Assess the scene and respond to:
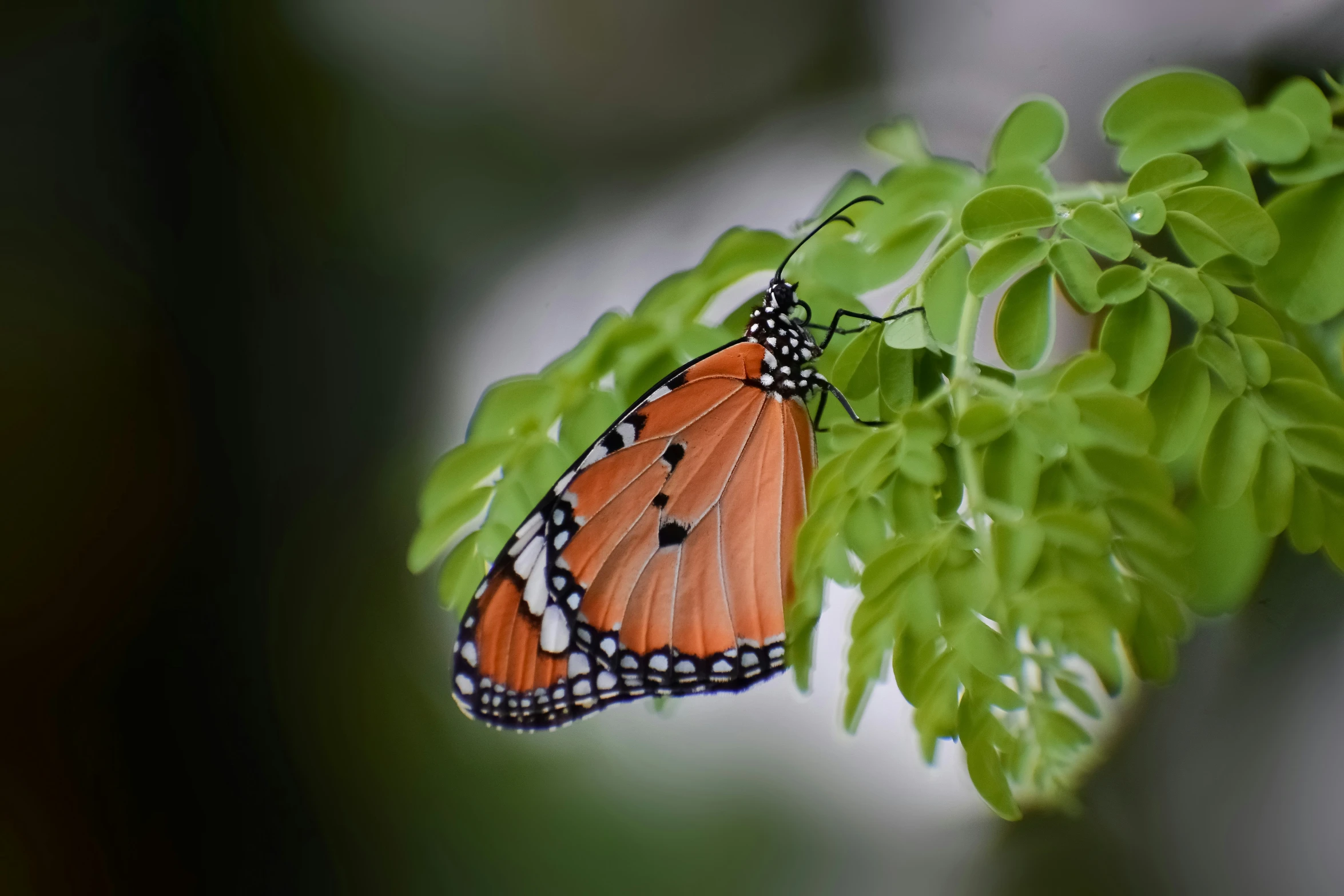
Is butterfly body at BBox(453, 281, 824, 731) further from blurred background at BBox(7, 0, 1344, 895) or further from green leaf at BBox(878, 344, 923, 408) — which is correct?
blurred background at BBox(7, 0, 1344, 895)

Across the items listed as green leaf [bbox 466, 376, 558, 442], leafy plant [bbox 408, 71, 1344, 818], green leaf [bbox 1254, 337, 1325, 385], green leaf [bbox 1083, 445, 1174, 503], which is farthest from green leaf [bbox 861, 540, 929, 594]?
green leaf [bbox 466, 376, 558, 442]

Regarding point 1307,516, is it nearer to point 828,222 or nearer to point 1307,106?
point 1307,106

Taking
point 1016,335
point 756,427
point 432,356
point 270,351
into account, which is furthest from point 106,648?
point 1016,335

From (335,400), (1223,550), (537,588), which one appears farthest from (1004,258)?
(335,400)

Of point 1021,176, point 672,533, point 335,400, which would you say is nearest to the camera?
point 1021,176

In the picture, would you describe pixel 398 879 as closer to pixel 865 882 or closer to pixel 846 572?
pixel 865 882
